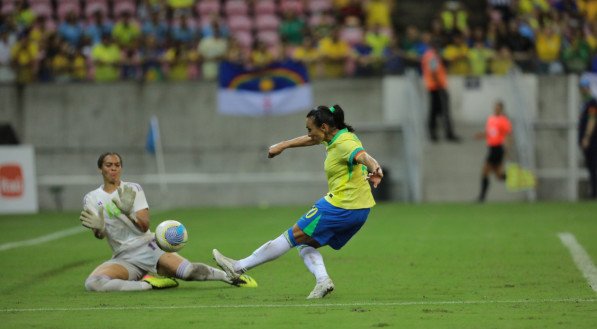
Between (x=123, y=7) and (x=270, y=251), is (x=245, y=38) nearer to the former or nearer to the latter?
(x=123, y=7)

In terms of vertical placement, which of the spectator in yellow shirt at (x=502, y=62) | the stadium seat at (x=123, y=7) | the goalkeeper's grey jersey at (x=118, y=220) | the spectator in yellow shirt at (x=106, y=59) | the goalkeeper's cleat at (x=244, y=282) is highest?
the stadium seat at (x=123, y=7)

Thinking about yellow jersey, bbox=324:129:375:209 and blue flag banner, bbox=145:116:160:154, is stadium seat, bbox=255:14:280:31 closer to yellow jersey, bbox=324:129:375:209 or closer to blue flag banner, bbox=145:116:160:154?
blue flag banner, bbox=145:116:160:154

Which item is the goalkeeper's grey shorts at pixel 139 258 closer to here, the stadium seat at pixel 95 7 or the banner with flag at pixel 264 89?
the banner with flag at pixel 264 89

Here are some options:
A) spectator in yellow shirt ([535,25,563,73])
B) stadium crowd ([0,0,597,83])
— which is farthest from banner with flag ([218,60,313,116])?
spectator in yellow shirt ([535,25,563,73])

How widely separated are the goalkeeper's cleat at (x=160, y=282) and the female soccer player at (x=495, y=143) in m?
14.1

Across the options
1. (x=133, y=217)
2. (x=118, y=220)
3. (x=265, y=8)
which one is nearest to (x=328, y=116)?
(x=133, y=217)

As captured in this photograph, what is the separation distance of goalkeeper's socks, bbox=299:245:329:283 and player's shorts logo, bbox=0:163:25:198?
14525 mm

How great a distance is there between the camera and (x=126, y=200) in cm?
1162

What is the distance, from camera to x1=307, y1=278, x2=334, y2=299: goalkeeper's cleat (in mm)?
10898

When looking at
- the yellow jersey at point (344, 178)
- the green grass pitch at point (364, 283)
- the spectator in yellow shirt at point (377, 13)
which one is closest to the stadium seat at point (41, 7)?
the spectator in yellow shirt at point (377, 13)

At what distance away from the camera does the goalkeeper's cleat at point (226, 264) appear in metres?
11.4

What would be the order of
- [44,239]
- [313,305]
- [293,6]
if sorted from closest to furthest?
[313,305] → [44,239] → [293,6]

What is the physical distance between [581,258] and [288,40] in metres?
14.3

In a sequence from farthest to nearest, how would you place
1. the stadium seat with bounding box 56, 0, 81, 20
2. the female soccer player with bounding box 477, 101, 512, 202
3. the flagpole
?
the stadium seat with bounding box 56, 0, 81, 20 → the flagpole → the female soccer player with bounding box 477, 101, 512, 202
